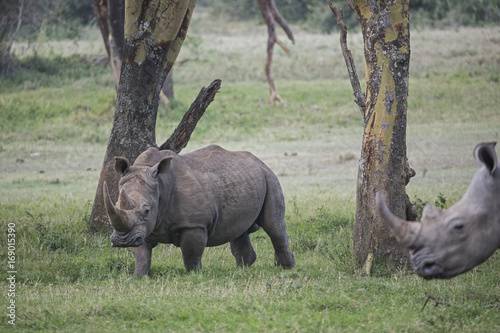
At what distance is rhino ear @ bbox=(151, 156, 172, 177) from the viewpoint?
8.44 metres

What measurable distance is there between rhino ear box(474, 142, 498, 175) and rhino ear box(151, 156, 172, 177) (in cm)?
366

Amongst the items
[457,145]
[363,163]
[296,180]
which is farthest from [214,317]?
[457,145]

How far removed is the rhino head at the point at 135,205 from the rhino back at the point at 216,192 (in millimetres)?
270

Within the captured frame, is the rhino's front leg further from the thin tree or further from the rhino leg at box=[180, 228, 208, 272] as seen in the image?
the thin tree

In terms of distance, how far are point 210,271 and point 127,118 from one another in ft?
10.6

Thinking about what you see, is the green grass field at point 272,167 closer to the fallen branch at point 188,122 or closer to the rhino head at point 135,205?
the rhino head at point 135,205

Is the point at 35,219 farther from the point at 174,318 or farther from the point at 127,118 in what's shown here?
the point at 174,318

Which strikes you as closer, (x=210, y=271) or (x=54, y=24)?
(x=210, y=271)

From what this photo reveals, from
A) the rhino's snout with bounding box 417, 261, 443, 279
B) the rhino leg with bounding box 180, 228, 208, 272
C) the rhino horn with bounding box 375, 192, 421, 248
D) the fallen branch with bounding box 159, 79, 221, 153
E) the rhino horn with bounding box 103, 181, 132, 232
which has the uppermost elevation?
the fallen branch with bounding box 159, 79, 221, 153

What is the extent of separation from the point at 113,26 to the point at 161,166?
7.80 m

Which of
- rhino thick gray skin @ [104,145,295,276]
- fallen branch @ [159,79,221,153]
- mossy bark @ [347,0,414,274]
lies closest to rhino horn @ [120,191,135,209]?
rhino thick gray skin @ [104,145,295,276]

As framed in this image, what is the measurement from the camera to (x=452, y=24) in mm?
40812

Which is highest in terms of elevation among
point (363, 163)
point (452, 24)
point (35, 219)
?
point (452, 24)

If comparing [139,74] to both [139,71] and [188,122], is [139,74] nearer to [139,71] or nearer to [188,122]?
[139,71]
